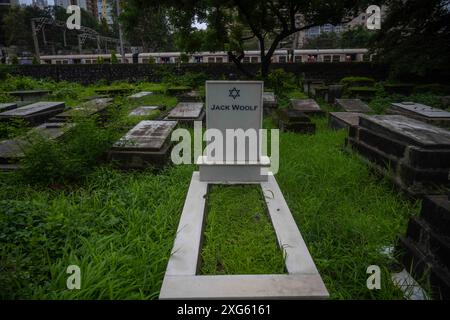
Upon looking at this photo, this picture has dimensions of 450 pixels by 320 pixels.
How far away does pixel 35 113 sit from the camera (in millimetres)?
6477

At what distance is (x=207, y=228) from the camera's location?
2900 millimetres

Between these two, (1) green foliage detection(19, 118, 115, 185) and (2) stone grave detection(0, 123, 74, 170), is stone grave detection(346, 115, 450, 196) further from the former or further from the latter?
(2) stone grave detection(0, 123, 74, 170)

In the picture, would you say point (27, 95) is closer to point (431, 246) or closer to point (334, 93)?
point (334, 93)

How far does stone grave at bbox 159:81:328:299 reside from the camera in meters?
2.06

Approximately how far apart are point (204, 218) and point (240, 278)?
0.95 metres

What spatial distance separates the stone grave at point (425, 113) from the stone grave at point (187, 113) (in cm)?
423

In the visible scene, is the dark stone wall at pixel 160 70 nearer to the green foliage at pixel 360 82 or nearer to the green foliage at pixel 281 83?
the green foliage at pixel 281 83

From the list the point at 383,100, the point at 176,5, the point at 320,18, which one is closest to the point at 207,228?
the point at 383,100

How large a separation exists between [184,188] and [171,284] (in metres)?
1.78

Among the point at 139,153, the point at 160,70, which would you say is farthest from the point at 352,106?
the point at 160,70

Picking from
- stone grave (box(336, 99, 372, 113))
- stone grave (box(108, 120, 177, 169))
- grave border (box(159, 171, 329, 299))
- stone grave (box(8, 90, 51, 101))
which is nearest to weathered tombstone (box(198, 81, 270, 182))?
stone grave (box(108, 120, 177, 169))

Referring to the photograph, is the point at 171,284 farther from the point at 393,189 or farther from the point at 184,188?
the point at 393,189

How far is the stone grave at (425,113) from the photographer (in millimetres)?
5660

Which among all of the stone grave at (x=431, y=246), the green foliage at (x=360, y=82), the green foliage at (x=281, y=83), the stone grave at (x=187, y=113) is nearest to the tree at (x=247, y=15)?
the green foliage at (x=281, y=83)
